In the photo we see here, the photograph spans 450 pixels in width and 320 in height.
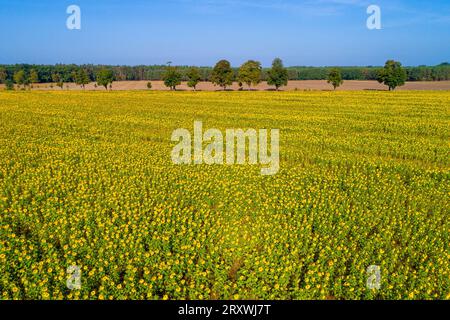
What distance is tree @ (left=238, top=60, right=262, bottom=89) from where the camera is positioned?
89.6 m

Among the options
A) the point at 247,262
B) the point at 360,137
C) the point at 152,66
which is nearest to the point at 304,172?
the point at 247,262

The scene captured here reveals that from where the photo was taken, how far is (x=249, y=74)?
89.9 metres

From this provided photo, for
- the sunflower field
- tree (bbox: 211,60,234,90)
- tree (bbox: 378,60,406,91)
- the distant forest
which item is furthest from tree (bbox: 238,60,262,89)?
the sunflower field

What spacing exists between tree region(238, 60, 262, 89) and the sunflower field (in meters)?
72.8

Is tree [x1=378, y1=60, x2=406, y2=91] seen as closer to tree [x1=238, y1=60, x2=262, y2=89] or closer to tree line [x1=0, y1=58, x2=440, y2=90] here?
tree line [x1=0, y1=58, x2=440, y2=90]

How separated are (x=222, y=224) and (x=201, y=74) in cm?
14126

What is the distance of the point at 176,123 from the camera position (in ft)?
93.6

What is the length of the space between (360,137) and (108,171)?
1566cm

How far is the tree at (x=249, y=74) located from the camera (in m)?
89.6

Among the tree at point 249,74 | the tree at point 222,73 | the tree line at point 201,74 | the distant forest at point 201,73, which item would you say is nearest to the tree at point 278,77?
the tree line at point 201,74

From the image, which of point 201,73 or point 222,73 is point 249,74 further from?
point 201,73

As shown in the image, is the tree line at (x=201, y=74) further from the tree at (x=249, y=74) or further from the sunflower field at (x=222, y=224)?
the sunflower field at (x=222, y=224)
